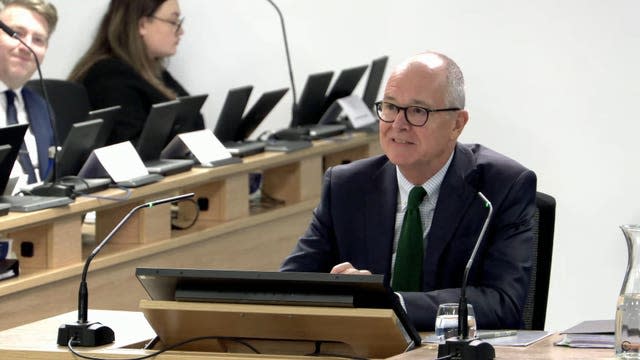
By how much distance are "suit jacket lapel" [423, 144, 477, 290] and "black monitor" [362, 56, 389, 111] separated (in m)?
3.41

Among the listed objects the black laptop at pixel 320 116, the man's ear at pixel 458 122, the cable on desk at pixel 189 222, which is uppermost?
the man's ear at pixel 458 122

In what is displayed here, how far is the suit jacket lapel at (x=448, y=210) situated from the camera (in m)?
3.29

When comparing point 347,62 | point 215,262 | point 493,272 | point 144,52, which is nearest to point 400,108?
point 493,272

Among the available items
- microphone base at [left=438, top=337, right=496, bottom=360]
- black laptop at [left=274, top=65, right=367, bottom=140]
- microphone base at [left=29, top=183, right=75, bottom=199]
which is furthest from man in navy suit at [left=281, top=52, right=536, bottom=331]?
black laptop at [left=274, top=65, right=367, bottom=140]

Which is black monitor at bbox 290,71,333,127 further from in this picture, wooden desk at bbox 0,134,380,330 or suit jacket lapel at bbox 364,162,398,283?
suit jacket lapel at bbox 364,162,398,283

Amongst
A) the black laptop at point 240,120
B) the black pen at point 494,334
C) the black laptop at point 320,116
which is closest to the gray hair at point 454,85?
the black pen at point 494,334

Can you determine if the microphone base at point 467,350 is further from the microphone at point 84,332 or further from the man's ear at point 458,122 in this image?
the man's ear at point 458,122

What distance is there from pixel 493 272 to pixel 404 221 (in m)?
0.27

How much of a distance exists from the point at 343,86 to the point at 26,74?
6.03 feet

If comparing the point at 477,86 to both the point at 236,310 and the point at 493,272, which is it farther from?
the point at 236,310

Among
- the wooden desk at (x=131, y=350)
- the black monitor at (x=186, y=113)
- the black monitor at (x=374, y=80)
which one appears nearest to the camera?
the wooden desk at (x=131, y=350)

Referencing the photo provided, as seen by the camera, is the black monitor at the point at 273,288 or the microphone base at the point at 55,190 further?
the microphone base at the point at 55,190

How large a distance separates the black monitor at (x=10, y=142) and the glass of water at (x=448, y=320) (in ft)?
6.17

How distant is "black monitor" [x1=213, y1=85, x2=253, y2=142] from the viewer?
5.60m
